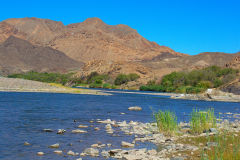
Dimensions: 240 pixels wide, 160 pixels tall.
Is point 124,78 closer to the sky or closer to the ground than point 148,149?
closer to the sky

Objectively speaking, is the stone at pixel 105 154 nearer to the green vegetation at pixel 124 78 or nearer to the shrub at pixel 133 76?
the green vegetation at pixel 124 78

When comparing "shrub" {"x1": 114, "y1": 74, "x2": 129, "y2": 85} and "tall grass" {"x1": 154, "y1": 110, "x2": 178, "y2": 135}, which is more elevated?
"shrub" {"x1": 114, "y1": 74, "x2": 129, "y2": 85}

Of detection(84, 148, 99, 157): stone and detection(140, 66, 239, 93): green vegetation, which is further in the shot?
A: detection(140, 66, 239, 93): green vegetation

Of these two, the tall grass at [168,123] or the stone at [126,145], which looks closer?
the stone at [126,145]

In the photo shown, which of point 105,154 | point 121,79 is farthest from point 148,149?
point 121,79

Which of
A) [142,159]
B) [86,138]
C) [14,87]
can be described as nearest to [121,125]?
[86,138]

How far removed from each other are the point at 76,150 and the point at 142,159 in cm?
313

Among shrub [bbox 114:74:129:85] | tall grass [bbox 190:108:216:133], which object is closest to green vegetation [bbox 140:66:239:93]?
shrub [bbox 114:74:129:85]

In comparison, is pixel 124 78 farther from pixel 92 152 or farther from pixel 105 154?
pixel 105 154

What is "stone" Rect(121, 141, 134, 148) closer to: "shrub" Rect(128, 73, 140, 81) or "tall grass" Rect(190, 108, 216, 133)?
"tall grass" Rect(190, 108, 216, 133)

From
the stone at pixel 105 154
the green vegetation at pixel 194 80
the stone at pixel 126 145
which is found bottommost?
the stone at pixel 105 154

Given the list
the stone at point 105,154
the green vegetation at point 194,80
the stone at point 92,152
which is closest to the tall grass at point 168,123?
the stone at point 105,154

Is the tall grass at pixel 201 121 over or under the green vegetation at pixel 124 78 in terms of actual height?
under

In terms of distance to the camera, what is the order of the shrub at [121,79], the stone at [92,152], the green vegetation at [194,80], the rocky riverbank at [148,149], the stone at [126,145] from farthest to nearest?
the shrub at [121,79] < the green vegetation at [194,80] < the stone at [126,145] < the stone at [92,152] < the rocky riverbank at [148,149]
